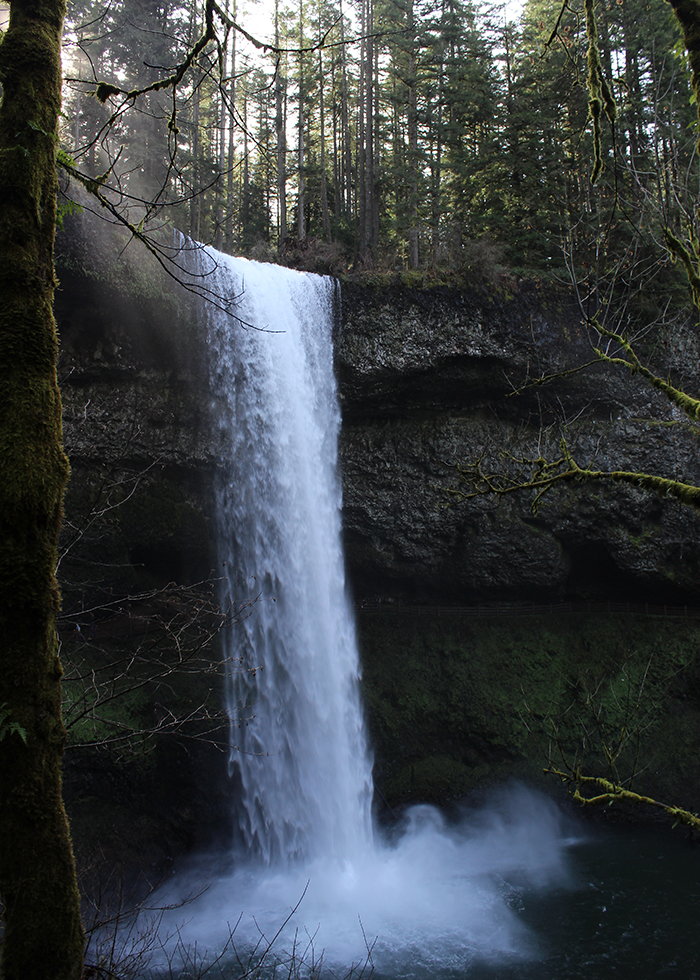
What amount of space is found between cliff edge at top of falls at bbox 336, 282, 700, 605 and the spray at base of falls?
52.7 inches

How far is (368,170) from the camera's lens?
56.6 feet

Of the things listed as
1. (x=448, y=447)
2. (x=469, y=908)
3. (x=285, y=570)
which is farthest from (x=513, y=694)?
(x=285, y=570)

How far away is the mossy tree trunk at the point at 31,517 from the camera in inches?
82.4

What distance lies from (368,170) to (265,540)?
40.5 feet

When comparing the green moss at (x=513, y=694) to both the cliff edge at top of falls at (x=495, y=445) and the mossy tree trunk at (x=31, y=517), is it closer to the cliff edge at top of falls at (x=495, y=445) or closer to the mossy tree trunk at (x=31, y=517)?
the cliff edge at top of falls at (x=495, y=445)

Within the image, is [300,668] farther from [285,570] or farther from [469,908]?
[469,908]

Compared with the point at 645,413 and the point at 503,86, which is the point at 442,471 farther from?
the point at 503,86

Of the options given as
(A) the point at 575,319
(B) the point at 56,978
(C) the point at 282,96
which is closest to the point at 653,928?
(B) the point at 56,978

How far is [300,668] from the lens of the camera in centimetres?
1095

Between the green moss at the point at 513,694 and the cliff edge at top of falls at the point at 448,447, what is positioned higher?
the cliff edge at top of falls at the point at 448,447

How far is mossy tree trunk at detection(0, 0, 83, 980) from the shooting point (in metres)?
2.09

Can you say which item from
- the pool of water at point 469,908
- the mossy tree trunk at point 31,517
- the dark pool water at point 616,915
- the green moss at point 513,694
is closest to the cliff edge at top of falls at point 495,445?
the green moss at point 513,694

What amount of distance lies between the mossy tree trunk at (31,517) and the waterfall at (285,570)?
805cm

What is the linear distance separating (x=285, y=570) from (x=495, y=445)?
571 centimetres
